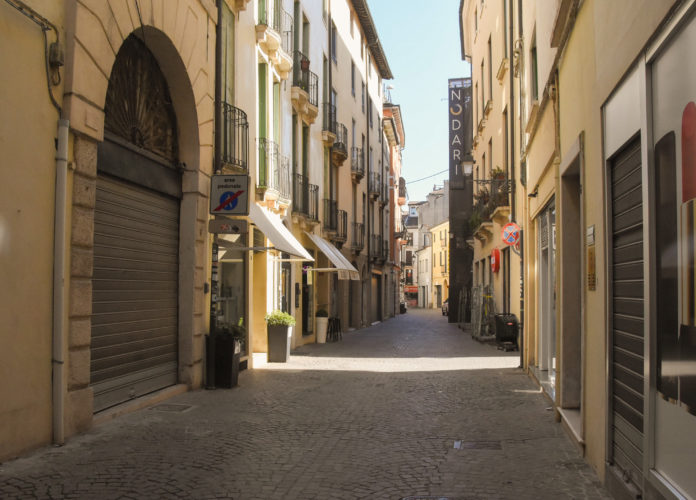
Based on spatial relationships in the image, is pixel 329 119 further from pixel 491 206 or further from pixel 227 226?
pixel 227 226

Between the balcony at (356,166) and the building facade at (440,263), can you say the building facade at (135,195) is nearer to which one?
the balcony at (356,166)

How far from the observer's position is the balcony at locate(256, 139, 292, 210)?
15.4 meters

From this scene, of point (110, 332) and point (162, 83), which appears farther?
point (162, 83)

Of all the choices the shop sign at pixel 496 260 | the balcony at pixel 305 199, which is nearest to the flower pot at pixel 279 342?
the balcony at pixel 305 199

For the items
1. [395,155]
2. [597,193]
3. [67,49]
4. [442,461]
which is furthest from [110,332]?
[395,155]

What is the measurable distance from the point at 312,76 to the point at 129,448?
16.2 meters

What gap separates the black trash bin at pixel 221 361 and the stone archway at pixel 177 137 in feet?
0.54

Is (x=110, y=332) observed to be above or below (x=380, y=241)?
below

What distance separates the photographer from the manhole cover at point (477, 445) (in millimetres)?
6871

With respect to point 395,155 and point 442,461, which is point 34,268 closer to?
point 442,461

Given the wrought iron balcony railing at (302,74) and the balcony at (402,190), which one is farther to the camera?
the balcony at (402,190)

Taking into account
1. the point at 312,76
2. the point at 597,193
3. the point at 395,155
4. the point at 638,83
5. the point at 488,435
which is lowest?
the point at 488,435

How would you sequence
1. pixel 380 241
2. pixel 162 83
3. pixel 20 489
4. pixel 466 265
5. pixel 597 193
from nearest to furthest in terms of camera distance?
1. pixel 20 489
2. pixel 597 193
3. pixel 162 83
4. pixel 466 265
5. pixel 380 241

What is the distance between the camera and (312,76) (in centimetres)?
2117
